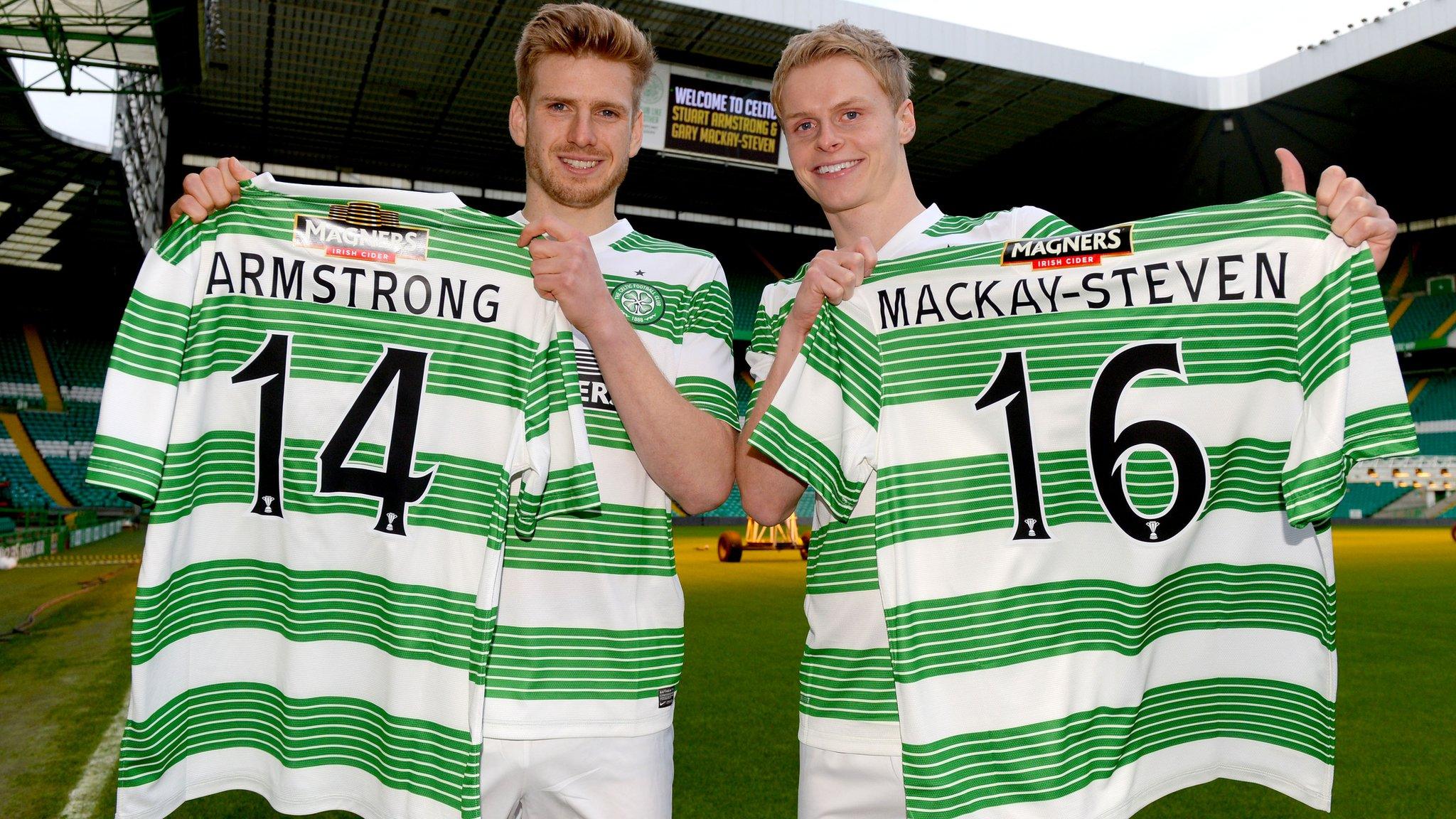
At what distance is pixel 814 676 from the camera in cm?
224

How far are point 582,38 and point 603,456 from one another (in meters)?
0.96

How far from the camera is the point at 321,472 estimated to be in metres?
2.22

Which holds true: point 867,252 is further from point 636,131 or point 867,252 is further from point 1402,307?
point 1402,307

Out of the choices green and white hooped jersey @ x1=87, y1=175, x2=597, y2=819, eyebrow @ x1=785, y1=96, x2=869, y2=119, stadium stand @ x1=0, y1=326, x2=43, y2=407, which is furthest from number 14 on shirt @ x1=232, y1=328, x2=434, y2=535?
stadium stand @ x1=0, y1=326, x2=43, y2=407

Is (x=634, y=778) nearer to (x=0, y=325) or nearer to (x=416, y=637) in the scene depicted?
(x=416, y=637)

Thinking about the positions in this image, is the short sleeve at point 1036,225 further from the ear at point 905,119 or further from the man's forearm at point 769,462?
the man's forearm at point 769,462

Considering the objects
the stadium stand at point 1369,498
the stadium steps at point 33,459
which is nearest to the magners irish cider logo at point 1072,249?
the stadium steps at point 33,459

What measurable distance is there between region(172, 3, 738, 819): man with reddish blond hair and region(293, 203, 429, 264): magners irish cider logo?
0.20 m

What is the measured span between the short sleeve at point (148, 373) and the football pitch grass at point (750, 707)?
2.62 metres

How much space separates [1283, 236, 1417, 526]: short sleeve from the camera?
A: 6.78 ft

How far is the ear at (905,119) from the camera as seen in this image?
260 cm

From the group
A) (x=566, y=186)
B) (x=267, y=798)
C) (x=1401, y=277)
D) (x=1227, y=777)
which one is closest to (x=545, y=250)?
(x=566, y=186)

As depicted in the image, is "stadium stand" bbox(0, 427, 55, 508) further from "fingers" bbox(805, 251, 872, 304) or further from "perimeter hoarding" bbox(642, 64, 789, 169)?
"fingers" bbox(805, 251, 872, 304)

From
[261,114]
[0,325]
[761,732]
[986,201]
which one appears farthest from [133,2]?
[0,325]
